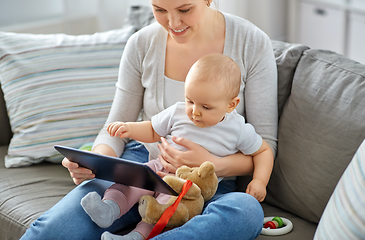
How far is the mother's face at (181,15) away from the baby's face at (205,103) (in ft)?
0.57

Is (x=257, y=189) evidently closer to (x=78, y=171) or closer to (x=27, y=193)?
(x=78, y=171)

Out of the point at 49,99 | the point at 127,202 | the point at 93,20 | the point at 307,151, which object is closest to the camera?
the point at 127,202

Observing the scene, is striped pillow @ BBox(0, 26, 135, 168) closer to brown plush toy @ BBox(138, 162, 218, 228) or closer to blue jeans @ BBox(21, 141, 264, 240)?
blue jeans @ BBox(21, 141, 264, 240)

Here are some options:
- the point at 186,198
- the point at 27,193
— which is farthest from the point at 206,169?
the point at 27,193

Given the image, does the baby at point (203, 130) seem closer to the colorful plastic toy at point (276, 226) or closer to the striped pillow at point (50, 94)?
the colorful plastic toy at point (276, 226)

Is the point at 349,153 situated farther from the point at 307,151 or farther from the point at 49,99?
the point at 49,99

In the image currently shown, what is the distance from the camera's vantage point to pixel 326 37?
278cm

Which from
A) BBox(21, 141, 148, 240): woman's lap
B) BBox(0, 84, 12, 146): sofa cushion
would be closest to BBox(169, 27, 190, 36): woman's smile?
BBox(21, 141, 148, 240): woman's lap

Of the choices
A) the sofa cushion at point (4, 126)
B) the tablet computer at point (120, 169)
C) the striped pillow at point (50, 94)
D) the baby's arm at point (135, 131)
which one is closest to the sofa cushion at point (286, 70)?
the baby's arm at point (135, 131)

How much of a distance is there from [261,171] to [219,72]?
0.35 metres

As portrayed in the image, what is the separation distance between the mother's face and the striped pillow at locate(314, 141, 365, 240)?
593 millimetres

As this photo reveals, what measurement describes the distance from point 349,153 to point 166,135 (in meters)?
0.56

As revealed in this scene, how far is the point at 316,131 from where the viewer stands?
4.12ft

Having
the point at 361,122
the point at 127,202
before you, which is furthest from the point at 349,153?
the point at 127,202
